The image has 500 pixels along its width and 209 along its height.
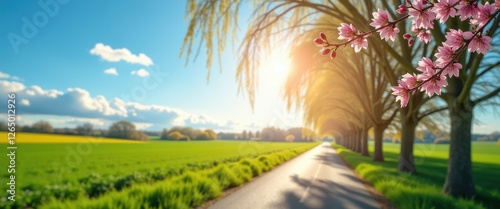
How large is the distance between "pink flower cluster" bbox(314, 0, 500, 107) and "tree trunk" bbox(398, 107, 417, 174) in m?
15.9

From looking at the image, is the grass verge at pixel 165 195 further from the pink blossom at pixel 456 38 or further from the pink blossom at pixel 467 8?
the pink blossom at pixel 467 8

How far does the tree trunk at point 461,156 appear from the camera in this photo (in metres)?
9.91

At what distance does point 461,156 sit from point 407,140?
24.7ft

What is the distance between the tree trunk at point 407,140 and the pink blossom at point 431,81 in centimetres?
1589

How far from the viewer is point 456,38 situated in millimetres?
2012

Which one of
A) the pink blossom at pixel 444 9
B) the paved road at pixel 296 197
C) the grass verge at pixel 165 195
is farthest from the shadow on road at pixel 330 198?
the pink blossom at pixel 444 9

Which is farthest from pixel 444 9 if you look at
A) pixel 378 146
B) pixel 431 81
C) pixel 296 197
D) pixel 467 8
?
pixel 378 146

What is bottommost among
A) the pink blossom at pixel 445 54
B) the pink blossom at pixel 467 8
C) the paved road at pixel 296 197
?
the paved road at pixel 296 197

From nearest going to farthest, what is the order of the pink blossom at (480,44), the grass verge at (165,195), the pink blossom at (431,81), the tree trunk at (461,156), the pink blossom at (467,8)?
the pink blossom at (467,8) → the pink blossom at (480,44) → the pink blossom at (431,81) → the grass verge at (165,195) → the tree trunk at (461,156)

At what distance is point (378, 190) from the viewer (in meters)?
12.6

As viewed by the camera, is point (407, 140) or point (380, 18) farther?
point (407, 140)

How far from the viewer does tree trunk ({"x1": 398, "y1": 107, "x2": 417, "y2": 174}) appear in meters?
16.8

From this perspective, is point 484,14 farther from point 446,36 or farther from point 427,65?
point 427,65

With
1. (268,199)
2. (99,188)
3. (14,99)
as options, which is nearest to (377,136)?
(268,199)
